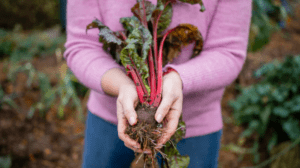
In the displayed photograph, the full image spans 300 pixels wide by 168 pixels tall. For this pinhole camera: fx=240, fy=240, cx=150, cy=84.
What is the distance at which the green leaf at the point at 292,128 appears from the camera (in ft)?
7.97

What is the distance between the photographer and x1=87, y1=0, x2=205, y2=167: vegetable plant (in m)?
1.01

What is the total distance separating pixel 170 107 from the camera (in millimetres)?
943

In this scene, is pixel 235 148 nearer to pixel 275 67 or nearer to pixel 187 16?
pixel 275 67

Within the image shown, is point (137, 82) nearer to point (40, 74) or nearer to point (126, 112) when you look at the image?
point (126, 112)

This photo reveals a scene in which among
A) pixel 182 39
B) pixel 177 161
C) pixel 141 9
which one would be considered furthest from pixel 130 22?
pixel 177 161

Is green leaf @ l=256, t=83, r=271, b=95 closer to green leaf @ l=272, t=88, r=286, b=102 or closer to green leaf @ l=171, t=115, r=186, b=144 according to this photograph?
green leaf @ l=272, t=88, r=286, b=102

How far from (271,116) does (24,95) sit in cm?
312

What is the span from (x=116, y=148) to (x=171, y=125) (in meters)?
0.48

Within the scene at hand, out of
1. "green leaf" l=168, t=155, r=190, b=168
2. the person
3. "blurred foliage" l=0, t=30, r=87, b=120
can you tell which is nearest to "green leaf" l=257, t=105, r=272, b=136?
the person

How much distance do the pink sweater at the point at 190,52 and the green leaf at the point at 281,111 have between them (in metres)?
1.62

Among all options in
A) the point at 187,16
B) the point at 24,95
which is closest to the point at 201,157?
the point at 187,16

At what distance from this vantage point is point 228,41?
115 cm

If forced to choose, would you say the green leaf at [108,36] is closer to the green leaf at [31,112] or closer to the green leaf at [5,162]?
the green leaf at [5,162]

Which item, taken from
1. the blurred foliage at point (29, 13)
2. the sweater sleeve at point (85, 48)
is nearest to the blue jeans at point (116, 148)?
the sweater sleeve at point (85, 48)
